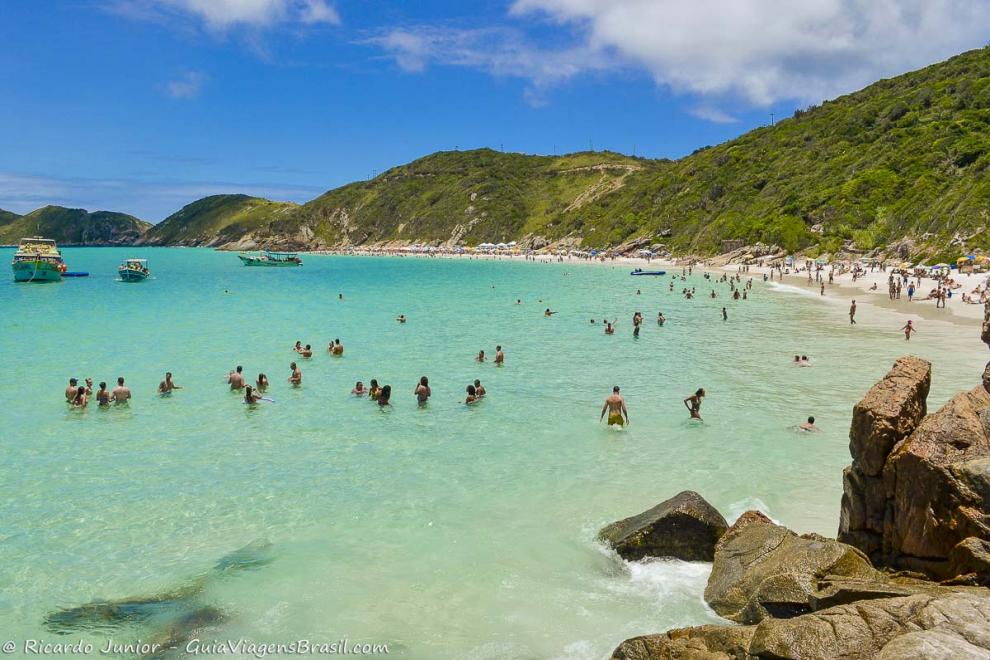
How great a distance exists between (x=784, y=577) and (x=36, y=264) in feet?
298

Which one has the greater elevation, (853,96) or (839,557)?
(853,96)

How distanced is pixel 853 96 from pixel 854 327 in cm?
10439

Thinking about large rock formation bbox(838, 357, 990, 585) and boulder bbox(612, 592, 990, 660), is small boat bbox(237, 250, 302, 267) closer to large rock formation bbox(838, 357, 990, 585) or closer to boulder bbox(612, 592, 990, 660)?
large rock formation bbox(838, 357, 990, 585)

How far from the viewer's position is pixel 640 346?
31.8 m

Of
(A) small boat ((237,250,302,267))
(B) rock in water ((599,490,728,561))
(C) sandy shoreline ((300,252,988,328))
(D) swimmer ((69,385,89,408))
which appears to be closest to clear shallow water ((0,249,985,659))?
(B) rock in water ((599,490,728,561))

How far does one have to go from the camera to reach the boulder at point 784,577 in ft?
20.9

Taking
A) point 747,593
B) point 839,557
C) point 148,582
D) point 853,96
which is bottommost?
point 148,582

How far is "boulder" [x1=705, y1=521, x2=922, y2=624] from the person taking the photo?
6.36 meters

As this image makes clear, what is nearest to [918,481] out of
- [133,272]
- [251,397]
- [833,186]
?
[251,397]

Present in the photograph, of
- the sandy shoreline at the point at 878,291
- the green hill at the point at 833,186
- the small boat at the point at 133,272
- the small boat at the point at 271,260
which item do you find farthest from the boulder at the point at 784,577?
the small boat at the point at 271,260

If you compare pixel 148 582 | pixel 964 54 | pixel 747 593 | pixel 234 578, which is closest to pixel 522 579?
pixel 747 593

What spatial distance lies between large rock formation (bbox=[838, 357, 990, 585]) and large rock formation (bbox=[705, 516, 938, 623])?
0.58 metres

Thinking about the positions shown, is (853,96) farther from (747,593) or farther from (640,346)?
(747,593)

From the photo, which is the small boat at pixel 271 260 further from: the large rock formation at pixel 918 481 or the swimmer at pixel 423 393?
the large rock formation at pixel 918 481
